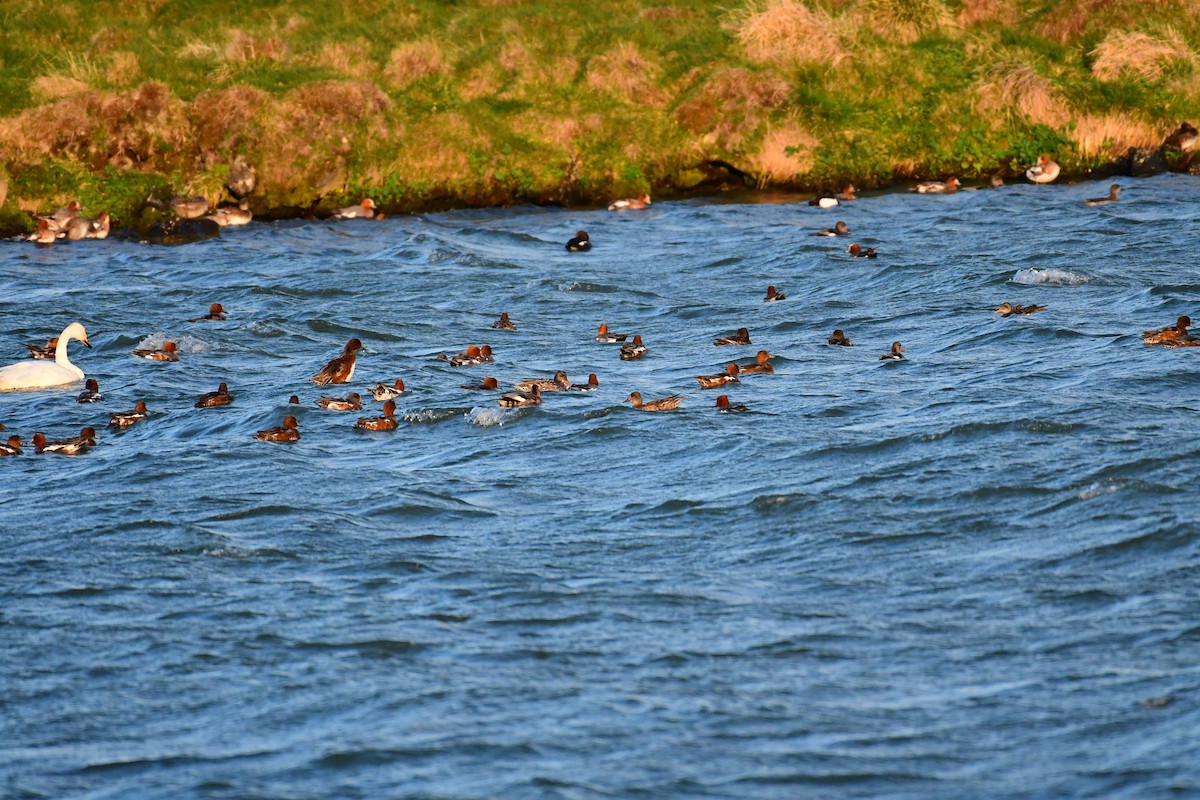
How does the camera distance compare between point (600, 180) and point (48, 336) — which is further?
point (600, 180)

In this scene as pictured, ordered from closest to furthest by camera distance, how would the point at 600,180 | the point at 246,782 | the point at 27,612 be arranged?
1. the point at 246,782
2. the point at 27,612
3. the point at 600,180

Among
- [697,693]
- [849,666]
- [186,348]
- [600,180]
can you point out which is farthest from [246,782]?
[600,180]

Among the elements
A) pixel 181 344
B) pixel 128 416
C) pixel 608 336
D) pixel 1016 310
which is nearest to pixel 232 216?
pixel 181 344

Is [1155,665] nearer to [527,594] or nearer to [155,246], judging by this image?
[527,594]

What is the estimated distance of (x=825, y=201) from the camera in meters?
30.2

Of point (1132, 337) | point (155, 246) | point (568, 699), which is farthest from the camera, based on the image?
point (155, 246)

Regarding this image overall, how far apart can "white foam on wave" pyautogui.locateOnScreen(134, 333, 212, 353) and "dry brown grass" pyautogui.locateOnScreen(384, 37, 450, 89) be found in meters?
12.1

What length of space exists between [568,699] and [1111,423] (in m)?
7.60

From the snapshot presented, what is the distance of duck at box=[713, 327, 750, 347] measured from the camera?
21.4 m

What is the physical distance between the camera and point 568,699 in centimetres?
1056

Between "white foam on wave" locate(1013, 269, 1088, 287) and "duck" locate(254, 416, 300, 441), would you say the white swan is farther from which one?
"white foam on wave" locate(1013, 269, 1088, 287)

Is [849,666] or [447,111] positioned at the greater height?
[447,111]

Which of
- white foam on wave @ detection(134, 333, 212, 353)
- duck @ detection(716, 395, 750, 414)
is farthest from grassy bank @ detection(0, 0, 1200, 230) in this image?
duck @ detection(716, 395, 750, 414)

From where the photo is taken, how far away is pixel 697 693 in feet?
34.7
